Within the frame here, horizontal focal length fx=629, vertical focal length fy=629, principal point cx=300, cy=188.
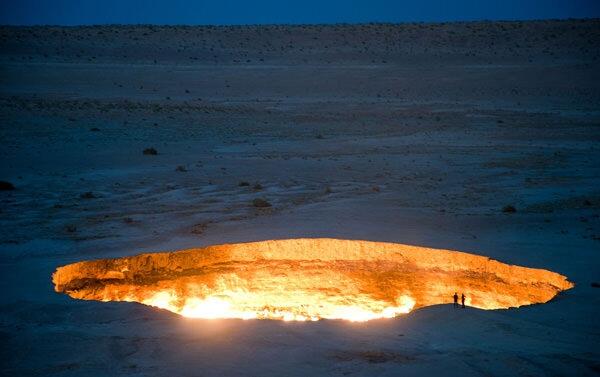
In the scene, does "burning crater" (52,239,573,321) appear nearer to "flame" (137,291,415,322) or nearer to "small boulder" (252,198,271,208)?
"flame" (137,291,415,322)

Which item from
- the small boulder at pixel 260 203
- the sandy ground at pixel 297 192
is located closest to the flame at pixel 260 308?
the sandy ground at pixel 297 192

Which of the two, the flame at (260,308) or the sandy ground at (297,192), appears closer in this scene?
the sandy ground at (297,192)

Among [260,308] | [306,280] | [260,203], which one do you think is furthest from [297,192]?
[260,308]

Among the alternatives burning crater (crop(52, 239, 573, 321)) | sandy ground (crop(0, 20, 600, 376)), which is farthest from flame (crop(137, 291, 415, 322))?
sandy ground (crop(0, 20, 600, 376))

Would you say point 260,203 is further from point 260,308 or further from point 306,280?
point 260,308

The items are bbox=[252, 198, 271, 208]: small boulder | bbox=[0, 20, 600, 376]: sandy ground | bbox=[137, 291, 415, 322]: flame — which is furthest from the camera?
bbox=[252, 198, 271, 208]: small boulder

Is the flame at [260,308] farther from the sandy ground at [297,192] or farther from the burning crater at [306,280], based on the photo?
the sandy ground at [297,192]

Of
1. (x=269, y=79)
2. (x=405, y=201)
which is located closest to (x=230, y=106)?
(x=269, y=79)
